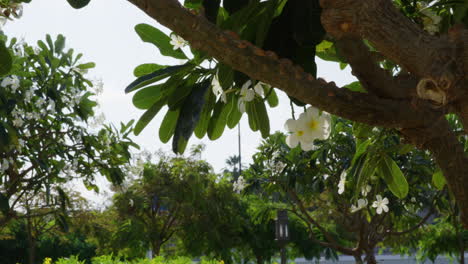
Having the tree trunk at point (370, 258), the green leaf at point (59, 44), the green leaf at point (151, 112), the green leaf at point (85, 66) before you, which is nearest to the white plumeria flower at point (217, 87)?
the green leaf at point (151, 112)

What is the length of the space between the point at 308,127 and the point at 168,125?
28 cm

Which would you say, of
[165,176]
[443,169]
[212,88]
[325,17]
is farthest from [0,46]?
[165,176]

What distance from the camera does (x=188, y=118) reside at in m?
1.01

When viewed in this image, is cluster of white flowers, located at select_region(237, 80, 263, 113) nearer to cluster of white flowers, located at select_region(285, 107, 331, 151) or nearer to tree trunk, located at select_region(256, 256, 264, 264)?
cluster of white flowers, located at select_region(285, 107, 331, 151)

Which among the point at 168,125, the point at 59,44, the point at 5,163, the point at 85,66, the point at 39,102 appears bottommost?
the point at 168,125

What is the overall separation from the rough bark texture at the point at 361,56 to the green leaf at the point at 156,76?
266 millimetres

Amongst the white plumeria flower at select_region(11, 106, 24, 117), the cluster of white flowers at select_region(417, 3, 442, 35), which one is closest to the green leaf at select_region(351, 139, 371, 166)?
the cluster of white flowers at select_region(417, 3, 442, 35)

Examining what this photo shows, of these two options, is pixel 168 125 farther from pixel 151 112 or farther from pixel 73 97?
pixel 73 97

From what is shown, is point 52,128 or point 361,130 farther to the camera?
point 52,128

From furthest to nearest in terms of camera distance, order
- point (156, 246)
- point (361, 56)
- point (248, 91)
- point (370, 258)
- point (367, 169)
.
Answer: point (156, 246)
point (370, 258)
point (367, 169)
point (248, 91)
point (361, 56)

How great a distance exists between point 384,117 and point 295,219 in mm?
15306

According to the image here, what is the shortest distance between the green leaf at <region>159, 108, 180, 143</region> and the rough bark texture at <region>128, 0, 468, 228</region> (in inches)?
12.5

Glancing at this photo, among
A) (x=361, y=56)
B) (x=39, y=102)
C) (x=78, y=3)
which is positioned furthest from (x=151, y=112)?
(x=39, y=102)

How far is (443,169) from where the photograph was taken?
1.06 metres
